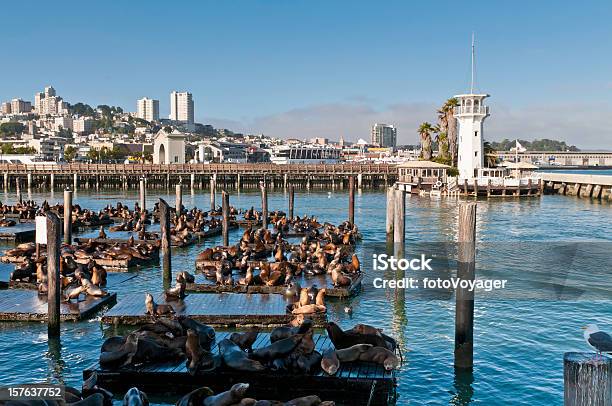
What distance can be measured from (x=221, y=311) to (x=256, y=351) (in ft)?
13.1

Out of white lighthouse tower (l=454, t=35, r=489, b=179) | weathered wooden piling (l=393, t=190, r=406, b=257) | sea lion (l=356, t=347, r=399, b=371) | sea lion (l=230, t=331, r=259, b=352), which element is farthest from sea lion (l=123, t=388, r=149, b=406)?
white lighthouse tower (l=454, t=35, r=489, b=179)

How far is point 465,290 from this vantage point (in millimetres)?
10734

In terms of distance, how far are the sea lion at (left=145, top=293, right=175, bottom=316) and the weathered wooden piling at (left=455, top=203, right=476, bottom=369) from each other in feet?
20.1

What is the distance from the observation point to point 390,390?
9805 mm

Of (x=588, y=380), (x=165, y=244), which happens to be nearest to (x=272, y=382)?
(x=588, y=380)

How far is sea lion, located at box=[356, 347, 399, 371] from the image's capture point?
9.87m

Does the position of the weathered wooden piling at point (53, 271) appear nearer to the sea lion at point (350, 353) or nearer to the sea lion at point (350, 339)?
the sea lion at point (350, 339)

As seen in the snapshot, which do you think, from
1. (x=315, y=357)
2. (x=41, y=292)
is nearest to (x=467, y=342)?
(x=315, y=357)

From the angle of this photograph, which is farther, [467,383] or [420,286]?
[420,286]

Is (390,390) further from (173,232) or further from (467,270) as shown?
(173,232)

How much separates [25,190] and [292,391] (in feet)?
200

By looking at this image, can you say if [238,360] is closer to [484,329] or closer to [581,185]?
[484,329]

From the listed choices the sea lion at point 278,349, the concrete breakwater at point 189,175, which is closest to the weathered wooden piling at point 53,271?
the sea lion at point 278,349

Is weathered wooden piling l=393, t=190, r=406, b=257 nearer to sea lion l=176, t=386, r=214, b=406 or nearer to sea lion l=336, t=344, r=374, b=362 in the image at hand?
sea lion l=336, t=344, r=374, b=362
